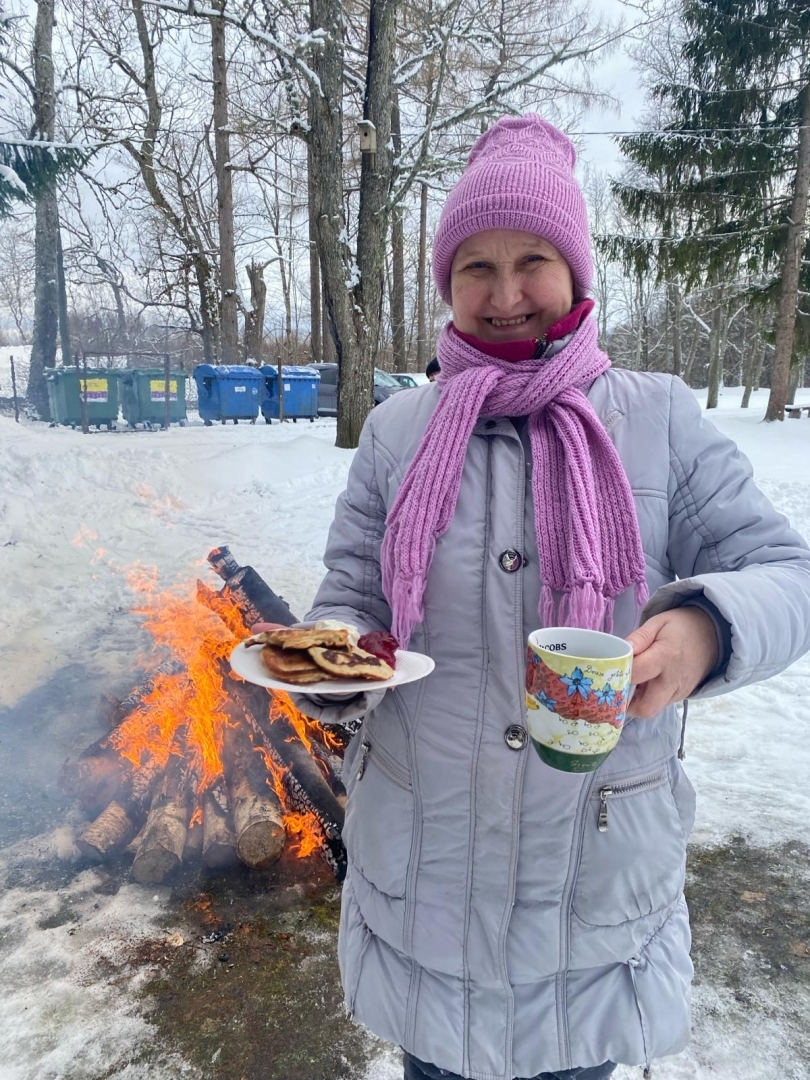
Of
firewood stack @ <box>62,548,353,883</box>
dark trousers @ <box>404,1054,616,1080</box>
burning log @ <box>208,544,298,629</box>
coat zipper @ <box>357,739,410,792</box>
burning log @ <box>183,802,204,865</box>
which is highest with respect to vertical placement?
coat zipper @ <box>357,739,410,792</box>

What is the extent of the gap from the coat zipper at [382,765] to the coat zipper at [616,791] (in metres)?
0.38

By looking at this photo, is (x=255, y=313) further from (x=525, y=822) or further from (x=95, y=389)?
(x=525, y=822)

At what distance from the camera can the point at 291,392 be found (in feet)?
61.2

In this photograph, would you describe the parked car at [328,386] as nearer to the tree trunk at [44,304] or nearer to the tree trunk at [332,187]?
the tree trunk at [44,304]

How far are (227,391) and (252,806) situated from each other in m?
16.0

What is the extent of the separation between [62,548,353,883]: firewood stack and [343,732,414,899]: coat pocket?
1.65 metres

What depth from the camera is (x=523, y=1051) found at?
1350 mm

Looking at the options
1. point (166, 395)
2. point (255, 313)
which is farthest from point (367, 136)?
point (255, 313)

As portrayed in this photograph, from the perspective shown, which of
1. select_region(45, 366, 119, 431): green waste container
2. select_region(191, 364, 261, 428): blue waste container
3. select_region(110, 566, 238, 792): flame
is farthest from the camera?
select_region(191, 364, 261, 428): blue waste container

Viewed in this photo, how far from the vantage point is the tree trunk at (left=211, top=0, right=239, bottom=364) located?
56.0 ft

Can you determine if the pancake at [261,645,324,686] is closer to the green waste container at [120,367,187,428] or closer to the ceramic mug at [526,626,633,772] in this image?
the ceramic mug at [526,626,633,772]

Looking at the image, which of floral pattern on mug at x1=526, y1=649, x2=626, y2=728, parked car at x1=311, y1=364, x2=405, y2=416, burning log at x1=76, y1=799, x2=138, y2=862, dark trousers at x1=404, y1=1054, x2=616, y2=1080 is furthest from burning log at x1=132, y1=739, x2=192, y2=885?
parked car at x1=311, y1=364, x2=405, y2=416

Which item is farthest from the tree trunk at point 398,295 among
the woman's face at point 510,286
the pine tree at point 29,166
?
the woman's face at point 510,286

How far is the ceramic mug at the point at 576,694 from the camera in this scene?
3.37ft
